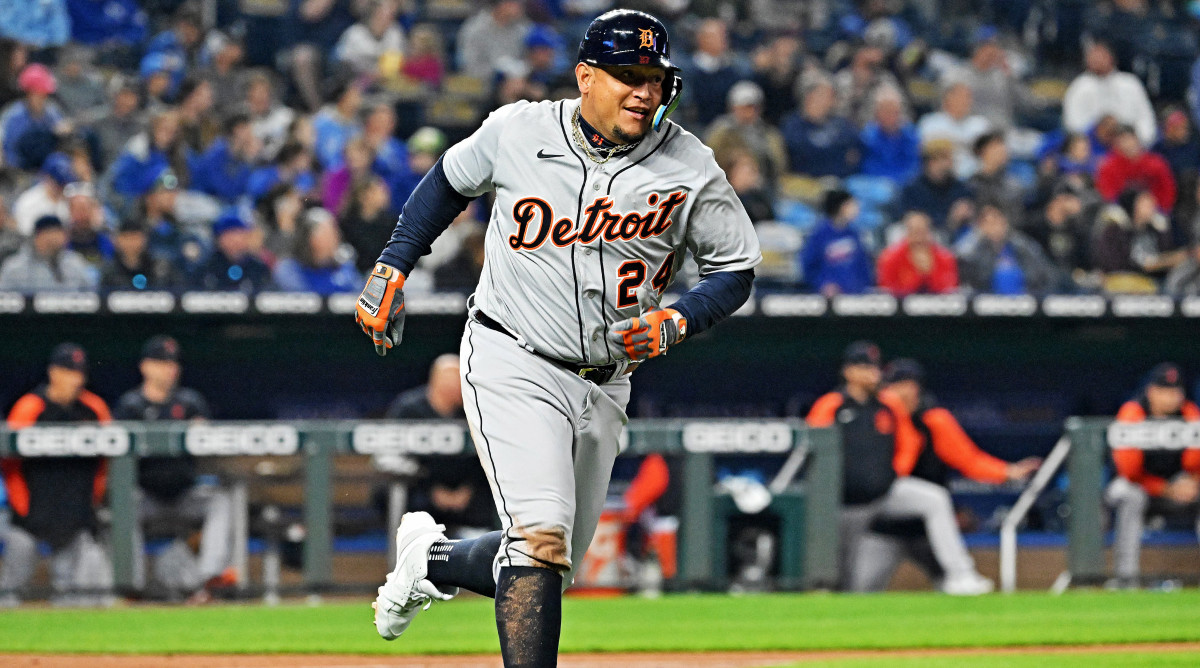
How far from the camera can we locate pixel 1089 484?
8188 millimetres

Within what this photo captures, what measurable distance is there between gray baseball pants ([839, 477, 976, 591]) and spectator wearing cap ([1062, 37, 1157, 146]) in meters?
4.82

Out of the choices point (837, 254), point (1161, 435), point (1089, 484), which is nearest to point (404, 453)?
point (837, 254)

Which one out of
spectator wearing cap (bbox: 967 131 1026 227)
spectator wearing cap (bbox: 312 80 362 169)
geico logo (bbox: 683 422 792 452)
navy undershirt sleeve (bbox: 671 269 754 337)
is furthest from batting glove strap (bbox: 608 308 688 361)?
spectator wearing cap (bbox: 967 131 1026 227)

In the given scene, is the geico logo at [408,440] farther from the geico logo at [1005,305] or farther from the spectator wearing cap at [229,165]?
the geico logo at [1005,305]

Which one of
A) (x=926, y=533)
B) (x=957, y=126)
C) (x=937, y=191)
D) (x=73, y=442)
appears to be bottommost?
(x=926, y=533)

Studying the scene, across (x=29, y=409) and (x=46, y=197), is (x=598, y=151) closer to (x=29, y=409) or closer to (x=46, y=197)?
(x=29, y=409)

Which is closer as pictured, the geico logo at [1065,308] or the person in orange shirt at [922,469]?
the person in orange shirt at [922,469]

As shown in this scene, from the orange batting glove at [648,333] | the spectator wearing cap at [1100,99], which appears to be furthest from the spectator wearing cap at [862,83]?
the orange batting glove at [648,333]

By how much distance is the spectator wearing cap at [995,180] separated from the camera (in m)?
10.2

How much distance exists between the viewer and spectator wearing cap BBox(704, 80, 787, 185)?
10.0 m

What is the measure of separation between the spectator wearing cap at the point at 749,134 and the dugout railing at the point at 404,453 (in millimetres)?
2676

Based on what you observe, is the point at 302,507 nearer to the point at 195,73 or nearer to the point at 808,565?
the point at 808,565

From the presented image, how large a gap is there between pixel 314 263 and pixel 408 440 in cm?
166

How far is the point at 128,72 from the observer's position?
10.6 meters
